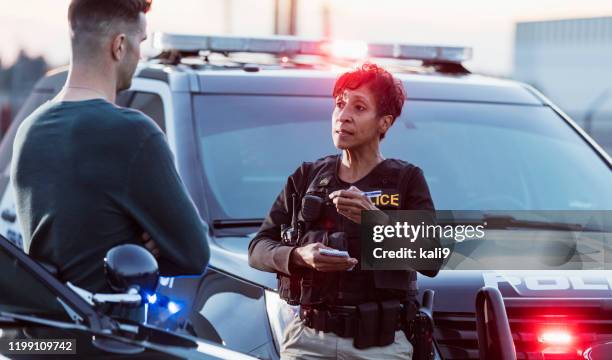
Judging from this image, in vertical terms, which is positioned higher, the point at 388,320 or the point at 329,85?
the point at 329,85

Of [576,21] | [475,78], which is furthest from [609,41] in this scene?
[475,78]

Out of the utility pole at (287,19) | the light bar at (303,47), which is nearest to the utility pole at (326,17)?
the utility pole at (287,19)

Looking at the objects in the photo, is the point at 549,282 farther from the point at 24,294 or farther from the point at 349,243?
the point at 24,294

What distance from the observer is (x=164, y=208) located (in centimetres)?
361

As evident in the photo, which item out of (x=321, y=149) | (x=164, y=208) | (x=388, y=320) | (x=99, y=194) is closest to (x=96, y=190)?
(x=99, y=194)

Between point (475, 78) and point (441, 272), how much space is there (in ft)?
7.16

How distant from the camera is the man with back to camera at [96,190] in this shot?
3.59m

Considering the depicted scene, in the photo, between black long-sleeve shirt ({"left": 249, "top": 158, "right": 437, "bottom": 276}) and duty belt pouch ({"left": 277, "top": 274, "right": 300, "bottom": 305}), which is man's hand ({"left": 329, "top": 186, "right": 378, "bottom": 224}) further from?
duty belt pouch ({"left": 277, "top": 274, "right": 300, "bottom": 305})

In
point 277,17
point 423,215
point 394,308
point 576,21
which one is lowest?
point 576,21

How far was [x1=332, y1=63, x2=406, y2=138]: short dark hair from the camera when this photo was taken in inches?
158

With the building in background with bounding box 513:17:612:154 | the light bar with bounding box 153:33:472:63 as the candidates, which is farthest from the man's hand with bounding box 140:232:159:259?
the building in background with bounding box 513:17:612:154

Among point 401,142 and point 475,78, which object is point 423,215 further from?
point 475,78

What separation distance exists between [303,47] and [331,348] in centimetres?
303

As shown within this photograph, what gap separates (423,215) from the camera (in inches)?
153
